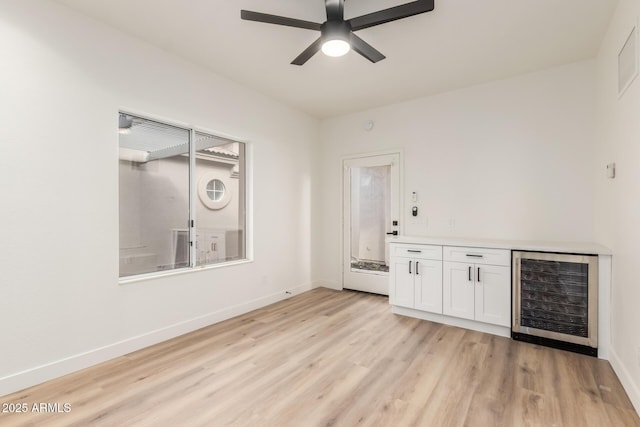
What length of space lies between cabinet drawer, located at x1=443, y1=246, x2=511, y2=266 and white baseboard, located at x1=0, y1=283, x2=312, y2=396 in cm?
252

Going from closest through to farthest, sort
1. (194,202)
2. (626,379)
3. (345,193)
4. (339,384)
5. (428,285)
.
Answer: (626,379) → (339,384) → (194,202) → (428,285) → (345,193)

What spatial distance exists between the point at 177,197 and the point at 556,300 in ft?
13.0

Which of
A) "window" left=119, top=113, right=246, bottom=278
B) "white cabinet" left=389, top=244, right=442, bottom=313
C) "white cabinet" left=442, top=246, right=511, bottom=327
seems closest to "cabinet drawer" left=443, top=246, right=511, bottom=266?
"white cabinet" left=442, top=246, right=511, bottom=327

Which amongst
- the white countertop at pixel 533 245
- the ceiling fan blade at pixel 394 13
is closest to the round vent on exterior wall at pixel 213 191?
the white countertop at pixel 533 245

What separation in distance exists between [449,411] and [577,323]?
1758mm

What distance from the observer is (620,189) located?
7.91ft

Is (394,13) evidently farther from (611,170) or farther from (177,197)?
(177,197)

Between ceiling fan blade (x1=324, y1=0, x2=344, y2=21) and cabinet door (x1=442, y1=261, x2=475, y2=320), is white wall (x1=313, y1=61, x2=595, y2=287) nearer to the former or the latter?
cabinet door (x1=442, y1=261, x2=475, y2=320)

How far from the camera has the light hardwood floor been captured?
195 cm

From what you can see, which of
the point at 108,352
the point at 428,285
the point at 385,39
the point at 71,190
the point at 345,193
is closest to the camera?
the point at 71,190

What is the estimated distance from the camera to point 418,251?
3.76 metres

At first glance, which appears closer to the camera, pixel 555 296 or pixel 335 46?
pixel 335 46

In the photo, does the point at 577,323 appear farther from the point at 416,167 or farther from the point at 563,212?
the point at 416,167

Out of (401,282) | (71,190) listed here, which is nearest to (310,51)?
(71,190)
